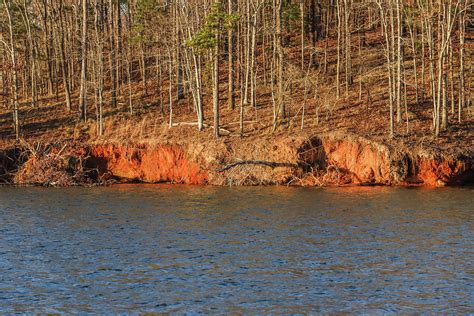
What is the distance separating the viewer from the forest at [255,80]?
43125 millimetres

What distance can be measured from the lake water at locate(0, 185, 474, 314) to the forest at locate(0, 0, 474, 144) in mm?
12097

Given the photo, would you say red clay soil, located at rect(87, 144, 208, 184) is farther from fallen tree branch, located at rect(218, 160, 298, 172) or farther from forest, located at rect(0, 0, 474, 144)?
forest, located at rect(0, 0, 474, 144)

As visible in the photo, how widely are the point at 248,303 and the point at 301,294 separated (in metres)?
1.40

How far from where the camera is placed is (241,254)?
773 inches

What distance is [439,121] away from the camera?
39.8 m

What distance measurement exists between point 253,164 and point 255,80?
11548 mm

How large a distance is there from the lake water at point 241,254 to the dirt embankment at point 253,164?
179 inches

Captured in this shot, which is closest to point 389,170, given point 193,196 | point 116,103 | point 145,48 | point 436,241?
point 193,196

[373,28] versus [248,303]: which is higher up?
[373,28]

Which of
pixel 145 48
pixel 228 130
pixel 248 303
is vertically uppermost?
pixel 145 48

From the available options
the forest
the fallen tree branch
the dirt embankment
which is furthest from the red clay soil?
the forest

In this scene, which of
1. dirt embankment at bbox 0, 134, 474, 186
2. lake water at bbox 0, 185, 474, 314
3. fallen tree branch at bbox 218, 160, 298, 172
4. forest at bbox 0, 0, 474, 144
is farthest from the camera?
forest at bbox 0, 0, 474, 144

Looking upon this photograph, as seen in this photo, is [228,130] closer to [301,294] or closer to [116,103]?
[116,103]

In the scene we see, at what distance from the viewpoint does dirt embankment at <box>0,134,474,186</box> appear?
37.2 m
